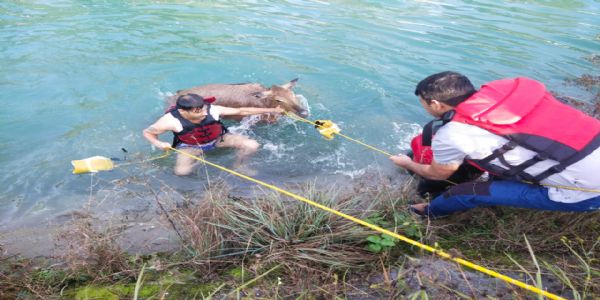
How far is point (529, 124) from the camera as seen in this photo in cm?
339

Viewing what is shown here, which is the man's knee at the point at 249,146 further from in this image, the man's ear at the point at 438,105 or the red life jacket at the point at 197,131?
the man's ear at the point at 438,105

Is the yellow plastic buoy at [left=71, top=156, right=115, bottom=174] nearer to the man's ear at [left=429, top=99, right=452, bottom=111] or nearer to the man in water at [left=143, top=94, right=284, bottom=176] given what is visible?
the man in water at [left=143, top=94, right=284, bottom=176]

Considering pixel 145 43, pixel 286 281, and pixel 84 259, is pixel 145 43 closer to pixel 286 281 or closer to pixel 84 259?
pixel 84 259

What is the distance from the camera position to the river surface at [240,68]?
6.43 meters

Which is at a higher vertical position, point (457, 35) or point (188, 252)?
point (457, 35)

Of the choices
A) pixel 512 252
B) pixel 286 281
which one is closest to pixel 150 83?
pixel 286 281

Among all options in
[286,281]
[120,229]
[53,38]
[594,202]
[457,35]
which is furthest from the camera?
[457,35]

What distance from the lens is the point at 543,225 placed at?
385 cm

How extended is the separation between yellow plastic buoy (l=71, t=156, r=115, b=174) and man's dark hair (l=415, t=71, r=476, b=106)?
4.29 meters

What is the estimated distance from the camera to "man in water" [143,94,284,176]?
5.63m

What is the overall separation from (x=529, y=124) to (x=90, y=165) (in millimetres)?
5155

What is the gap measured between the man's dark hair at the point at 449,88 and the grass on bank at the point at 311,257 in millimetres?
1126

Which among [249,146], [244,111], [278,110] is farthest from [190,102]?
[278,110]

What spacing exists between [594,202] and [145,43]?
10321 millimetres
